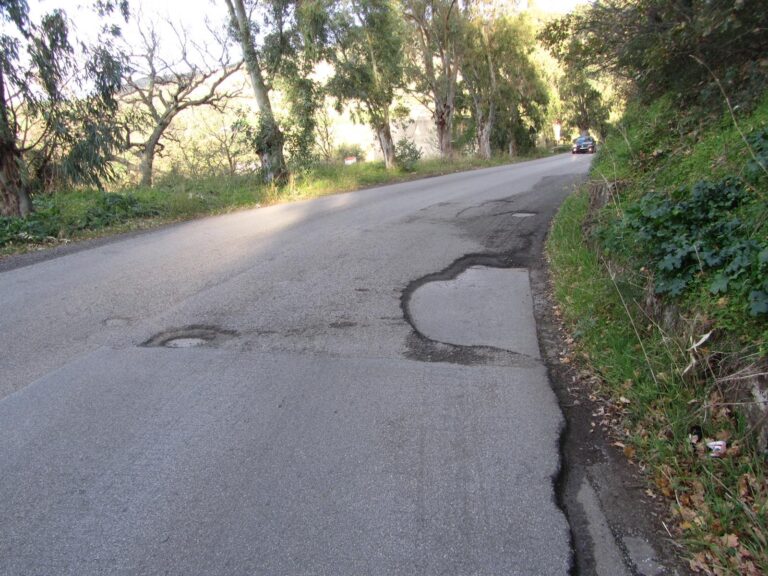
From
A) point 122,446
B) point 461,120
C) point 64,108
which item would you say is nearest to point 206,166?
point 64,108

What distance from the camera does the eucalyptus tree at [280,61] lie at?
18.0m

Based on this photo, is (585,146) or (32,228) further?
(585,146)

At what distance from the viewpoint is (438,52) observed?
30.1 metres

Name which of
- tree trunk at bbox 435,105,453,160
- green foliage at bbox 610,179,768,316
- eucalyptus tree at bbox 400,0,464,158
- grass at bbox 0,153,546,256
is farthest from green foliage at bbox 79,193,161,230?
tree trunk at bbox 435,105,453,160

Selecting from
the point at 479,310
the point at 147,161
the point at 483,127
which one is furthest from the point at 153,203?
the point at 483,127

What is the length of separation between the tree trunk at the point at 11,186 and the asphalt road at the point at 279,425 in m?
6.57

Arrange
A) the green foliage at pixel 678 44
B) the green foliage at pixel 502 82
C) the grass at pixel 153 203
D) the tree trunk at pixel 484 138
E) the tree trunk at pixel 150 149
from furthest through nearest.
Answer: the tree trunk at pixel 484 138 < the green foliage at pixel 502 82 < the tree trunk at pixel 150 149 < the grass at pixel 153 203 < the green foliage at pixel 678 44

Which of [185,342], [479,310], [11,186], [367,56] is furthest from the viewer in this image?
[367,56]

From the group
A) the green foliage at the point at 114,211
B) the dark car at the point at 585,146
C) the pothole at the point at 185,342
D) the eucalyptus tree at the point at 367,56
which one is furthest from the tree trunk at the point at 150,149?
the dark car at the point at 585,146

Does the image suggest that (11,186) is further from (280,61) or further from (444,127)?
(444,127)

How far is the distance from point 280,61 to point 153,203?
7.28m

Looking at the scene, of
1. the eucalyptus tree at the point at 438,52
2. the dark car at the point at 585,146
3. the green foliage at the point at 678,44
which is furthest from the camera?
the dark car at the point at 585,146

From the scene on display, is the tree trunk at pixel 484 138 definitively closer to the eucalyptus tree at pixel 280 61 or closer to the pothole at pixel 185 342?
the eucalyptus tree at pixel 280 61

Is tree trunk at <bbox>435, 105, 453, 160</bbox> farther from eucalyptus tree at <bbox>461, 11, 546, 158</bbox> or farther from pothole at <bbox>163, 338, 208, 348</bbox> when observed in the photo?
pothole at <bbox>163, 338, 208, 348</bbox>
